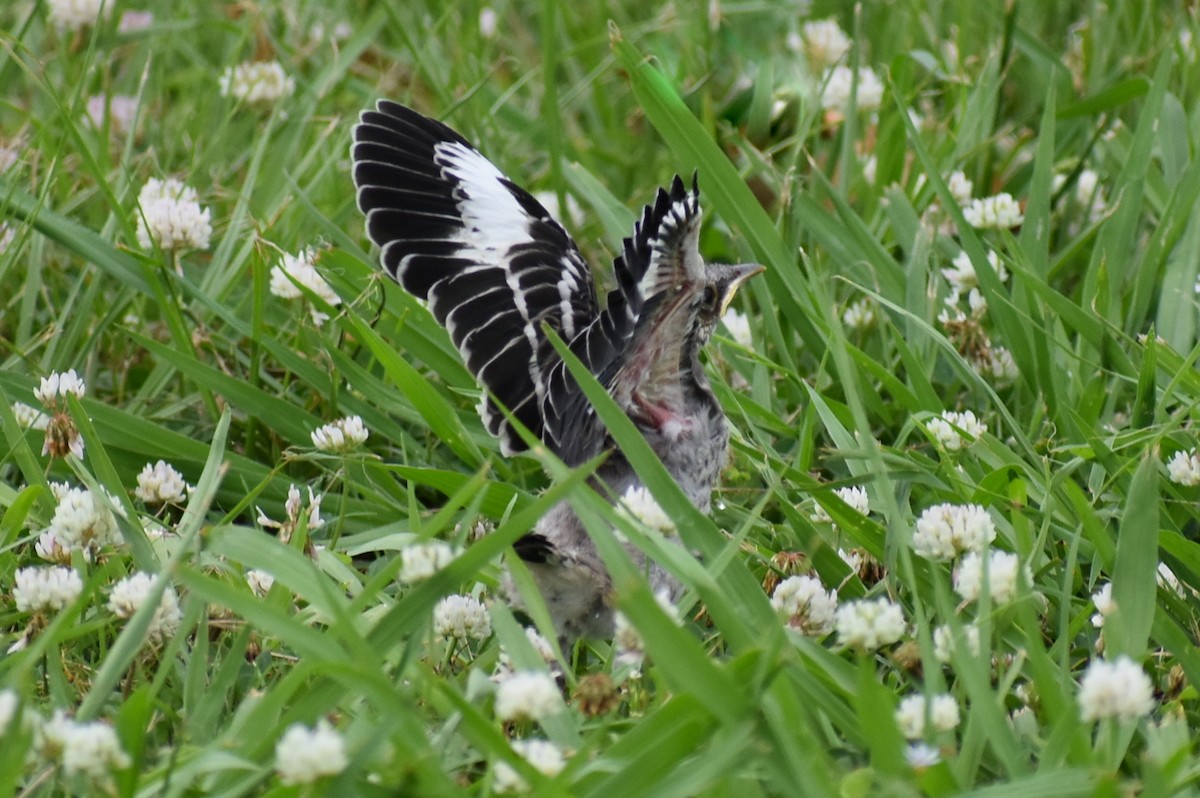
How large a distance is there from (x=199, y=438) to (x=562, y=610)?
1212 millimetres

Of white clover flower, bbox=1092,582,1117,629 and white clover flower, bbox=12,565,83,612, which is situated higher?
white clover flower, bbox=12,565,83,612

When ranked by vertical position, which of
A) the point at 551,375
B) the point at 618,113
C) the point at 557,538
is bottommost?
the point at 557,538

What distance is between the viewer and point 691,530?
7.40 ft

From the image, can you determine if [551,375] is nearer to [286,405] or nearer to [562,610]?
[562,610]

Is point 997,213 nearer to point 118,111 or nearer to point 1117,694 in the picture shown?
point 1117,694

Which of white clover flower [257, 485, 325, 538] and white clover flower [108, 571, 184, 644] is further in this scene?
white clover flower [257, 485, 325, 538]

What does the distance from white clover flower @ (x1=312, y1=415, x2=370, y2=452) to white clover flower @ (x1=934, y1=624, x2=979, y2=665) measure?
3.78 ft

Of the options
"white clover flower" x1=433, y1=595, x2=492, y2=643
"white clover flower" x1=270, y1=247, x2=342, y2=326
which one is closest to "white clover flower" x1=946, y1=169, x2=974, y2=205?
"white clover flower" x1=270, y1=247, x2=342, y2=326

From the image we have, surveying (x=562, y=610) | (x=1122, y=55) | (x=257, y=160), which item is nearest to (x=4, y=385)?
(x=257, y=160)

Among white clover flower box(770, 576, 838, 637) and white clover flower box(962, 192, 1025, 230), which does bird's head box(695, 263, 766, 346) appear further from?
white clover flower box(962, 192, 1025, 230)

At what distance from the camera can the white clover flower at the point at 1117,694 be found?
1793mm

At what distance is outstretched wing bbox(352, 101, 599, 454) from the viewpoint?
9.22ft

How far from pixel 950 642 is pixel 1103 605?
0.79ft

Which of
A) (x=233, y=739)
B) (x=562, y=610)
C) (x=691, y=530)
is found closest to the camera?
(x=233, y=739)
